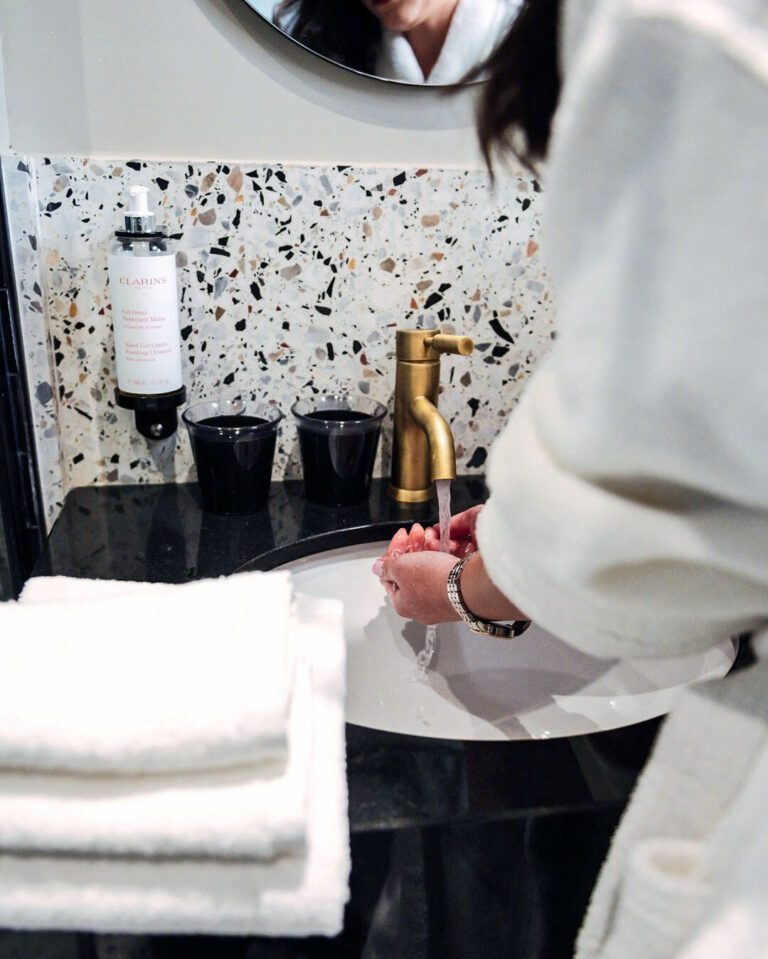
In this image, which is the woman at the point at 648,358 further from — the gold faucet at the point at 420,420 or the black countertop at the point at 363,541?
the gold faucet at the point at 420,420

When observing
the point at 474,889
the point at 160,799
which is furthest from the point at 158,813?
the point at 474,889

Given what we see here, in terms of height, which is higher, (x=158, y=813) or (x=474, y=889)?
(x=158, y=813)

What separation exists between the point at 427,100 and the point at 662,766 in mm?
715

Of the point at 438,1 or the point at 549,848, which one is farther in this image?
the point at 438,1

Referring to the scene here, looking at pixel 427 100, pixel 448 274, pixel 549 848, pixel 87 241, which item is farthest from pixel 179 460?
pixel 549 848

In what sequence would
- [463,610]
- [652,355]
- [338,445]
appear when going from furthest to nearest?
[338,445], [463,610], [652,355]

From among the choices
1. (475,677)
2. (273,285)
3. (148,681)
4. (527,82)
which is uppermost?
(527,82)

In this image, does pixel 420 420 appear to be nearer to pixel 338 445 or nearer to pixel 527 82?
pixel 338 445

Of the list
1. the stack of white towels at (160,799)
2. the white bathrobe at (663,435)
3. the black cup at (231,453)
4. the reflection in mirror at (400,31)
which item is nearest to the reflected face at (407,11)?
the reflection in mirror at (400,31)

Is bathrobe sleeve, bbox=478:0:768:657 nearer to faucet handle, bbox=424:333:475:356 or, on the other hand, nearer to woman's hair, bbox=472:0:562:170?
woman's hair, bbox=472:0:562:170

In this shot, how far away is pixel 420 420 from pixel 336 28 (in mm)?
405

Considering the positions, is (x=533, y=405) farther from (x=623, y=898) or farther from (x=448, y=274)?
(x=448, y=274)

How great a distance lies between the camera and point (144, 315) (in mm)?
731

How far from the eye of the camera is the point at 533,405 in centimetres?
32
